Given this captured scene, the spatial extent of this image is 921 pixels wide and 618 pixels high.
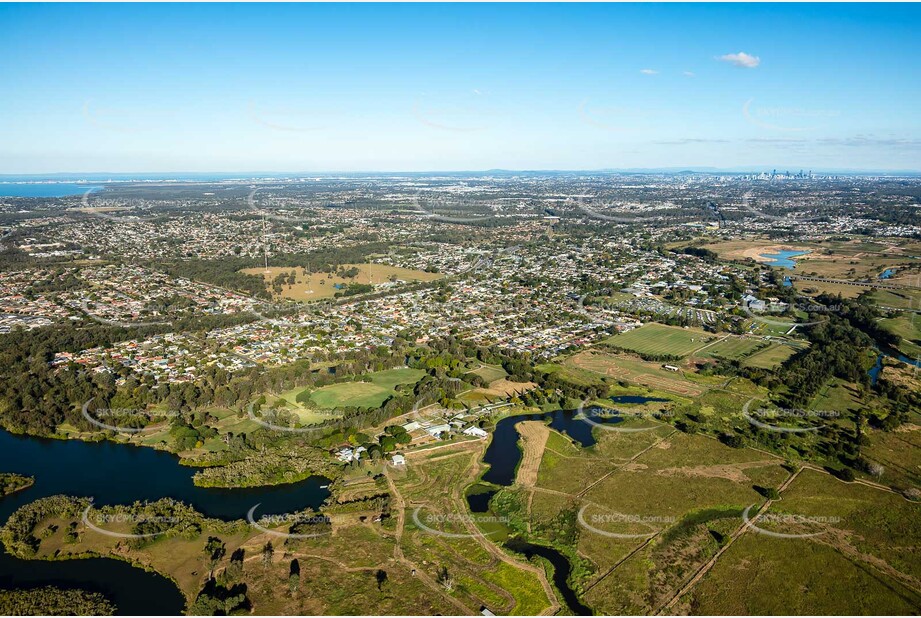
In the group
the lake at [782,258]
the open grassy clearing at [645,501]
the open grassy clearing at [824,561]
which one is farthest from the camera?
the lake at [782,258]

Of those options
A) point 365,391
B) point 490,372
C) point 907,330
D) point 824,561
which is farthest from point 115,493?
point 907,330

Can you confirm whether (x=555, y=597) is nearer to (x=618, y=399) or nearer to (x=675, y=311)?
(x=618, y=399)

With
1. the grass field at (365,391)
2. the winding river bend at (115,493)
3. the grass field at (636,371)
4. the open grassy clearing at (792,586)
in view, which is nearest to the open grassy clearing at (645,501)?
the open grassy clearing at (792,586)

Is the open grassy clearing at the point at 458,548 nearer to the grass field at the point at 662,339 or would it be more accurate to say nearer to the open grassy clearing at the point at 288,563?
the open grassy clearing at the point at 288,563

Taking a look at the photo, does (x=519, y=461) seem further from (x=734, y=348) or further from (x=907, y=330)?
(x=907, y=330)

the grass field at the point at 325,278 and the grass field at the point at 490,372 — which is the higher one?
the grass field at the point at 325,278

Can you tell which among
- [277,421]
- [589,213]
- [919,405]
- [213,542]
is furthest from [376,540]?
[589,213]

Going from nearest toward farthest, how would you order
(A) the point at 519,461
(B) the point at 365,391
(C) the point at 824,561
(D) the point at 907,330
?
1. (C) the point at 824,561
2. (A) the point at 519,461
3. (B) the point at 365,391
4. (D) the point at 907,330
